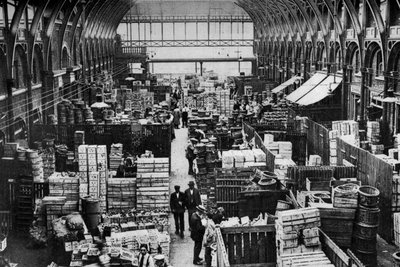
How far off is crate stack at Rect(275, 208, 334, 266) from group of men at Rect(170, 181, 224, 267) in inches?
64.6

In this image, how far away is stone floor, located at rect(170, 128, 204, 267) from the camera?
1153 centimetres

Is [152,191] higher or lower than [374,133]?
lower

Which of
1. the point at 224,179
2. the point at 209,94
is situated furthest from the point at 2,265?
the point at 209,94

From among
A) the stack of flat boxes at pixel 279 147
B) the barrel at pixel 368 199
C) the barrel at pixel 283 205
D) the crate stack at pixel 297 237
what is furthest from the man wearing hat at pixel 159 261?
the stack of flat boxes at pixel 279 147

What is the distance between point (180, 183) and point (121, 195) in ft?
14.0

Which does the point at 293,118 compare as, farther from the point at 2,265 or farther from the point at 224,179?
the point at 2,265

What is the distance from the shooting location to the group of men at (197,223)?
10.5m

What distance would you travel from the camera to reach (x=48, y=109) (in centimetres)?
2389

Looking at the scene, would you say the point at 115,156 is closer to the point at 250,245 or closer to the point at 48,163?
the point at 48,163

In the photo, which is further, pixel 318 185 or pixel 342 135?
pixel 342 135

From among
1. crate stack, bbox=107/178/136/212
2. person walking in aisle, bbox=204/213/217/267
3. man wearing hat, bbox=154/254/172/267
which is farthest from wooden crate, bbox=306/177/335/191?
man wearing hat, bbox=154/254/172/267

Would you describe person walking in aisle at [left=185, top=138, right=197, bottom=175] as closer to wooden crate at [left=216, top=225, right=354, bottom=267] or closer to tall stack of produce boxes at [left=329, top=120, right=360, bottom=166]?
tall stack of produce boxes at [left=329, top=120, right=360, bottom=166]

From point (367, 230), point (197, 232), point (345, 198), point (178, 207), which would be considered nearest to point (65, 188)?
point (178, 207)

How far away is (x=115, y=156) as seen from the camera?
57.2 feet
